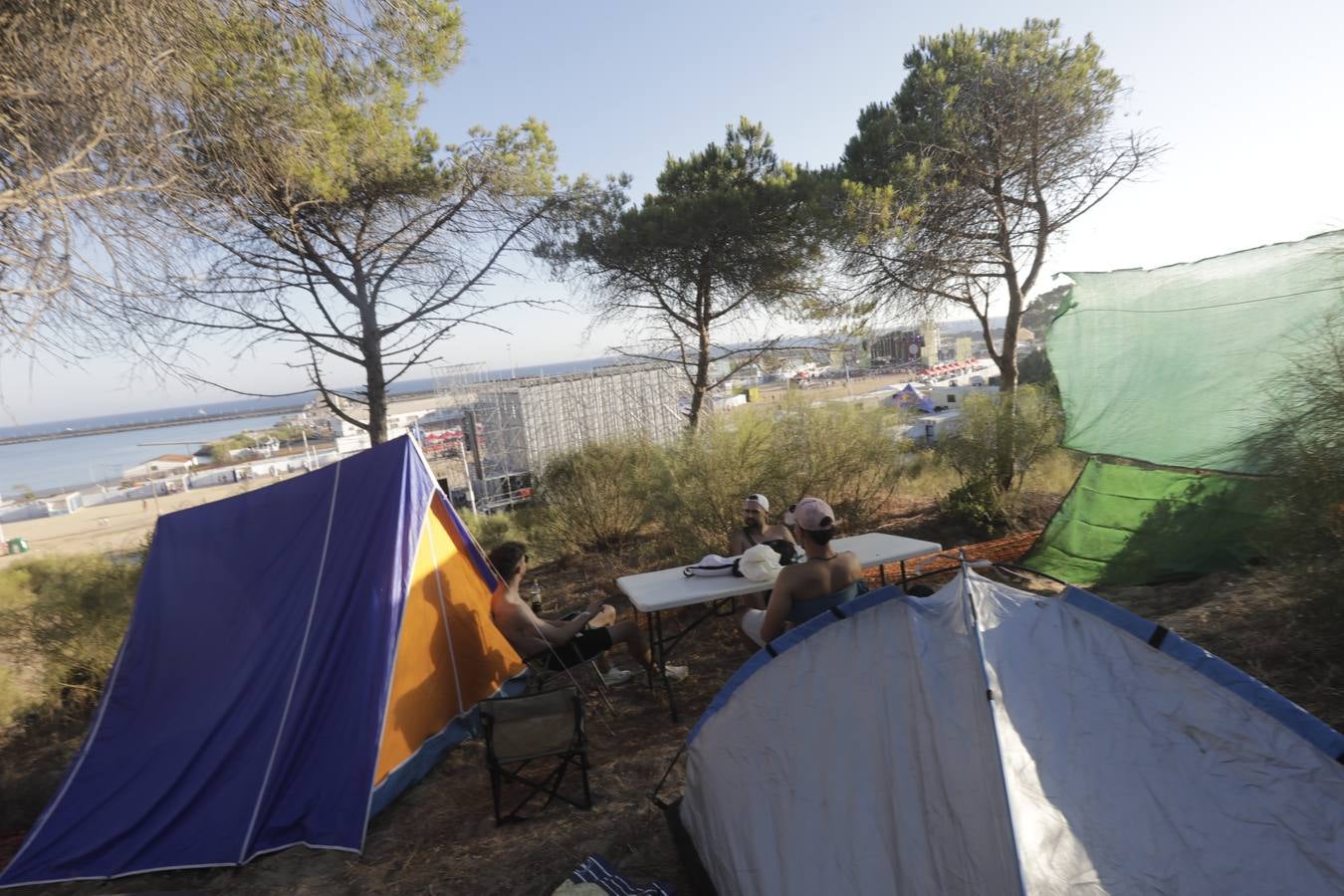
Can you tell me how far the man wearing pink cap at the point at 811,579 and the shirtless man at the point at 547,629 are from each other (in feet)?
4.54

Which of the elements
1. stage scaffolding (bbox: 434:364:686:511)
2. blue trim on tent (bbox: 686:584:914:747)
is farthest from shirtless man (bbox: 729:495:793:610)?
stage scaffolding (bbox: 434:364:686:511)

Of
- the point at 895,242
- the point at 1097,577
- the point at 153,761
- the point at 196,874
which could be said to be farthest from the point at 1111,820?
the point at 895,242

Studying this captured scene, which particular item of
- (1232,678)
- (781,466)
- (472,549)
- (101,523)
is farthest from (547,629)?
(101,523)

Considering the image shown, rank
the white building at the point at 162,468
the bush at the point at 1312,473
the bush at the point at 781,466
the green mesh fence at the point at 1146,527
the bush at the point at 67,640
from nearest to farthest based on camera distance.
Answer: the bush at the point at 1312,473
the green mesh fence at the point at 1146,527
the bush at the point at 67,640
the bush at the point at 781,466
the white building at the point at 162,468

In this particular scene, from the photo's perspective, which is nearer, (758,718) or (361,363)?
(758,718)

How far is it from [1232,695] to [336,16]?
5.68 m

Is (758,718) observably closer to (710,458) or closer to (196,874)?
(196,874)

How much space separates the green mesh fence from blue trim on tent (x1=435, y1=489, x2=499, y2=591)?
4440 mm

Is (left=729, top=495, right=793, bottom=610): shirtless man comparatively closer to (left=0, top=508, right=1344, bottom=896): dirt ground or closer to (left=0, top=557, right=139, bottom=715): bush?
(left=0, top=508, right=1344, bottom=896): dirt ground

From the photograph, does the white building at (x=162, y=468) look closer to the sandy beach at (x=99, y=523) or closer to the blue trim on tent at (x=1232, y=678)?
the sandy beach at (x=99, y=523)

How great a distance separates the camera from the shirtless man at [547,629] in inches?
159

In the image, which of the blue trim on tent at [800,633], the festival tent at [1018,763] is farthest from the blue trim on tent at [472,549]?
the festival tent at [1018,763]

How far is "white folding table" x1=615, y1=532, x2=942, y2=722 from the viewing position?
392cm

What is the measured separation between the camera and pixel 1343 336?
12.5ft
